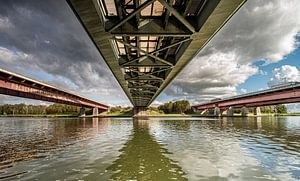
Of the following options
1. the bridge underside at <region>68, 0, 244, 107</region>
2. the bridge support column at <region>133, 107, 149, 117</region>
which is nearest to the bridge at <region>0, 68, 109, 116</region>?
the bridge underside at <region>68, 0, 244, 107</region>

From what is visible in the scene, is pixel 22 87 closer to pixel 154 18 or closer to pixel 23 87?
pixel 23 87

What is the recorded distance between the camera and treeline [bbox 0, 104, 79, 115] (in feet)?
536

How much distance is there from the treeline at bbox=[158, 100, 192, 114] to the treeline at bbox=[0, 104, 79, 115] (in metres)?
71.0

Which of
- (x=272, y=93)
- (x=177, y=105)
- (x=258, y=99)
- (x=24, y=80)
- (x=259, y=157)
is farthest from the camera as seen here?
(x=177, y=105)

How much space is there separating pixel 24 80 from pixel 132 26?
28.3 m

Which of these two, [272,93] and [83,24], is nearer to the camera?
[83,24]

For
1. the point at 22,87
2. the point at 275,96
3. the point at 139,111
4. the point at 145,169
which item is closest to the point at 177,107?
the point at 139,111

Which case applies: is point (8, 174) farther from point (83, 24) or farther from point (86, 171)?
point (83, 24)

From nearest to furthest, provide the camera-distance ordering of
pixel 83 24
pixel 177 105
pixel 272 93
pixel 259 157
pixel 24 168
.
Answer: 1. pixel 24 168
2. pixel 83 24
3. pixel 259 157
4. pixel 272 93
5. pixel 177 105

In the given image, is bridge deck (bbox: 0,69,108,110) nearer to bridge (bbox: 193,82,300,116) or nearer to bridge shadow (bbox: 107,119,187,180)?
bridge shadow (bbox: 107,119,187,180)

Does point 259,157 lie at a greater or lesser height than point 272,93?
lesser

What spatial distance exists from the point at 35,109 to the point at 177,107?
126m

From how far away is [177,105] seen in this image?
16012 centimetres

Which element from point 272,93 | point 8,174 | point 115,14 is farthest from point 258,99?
point 8,174
